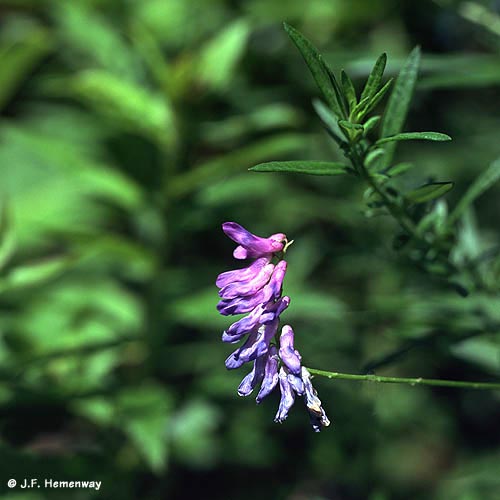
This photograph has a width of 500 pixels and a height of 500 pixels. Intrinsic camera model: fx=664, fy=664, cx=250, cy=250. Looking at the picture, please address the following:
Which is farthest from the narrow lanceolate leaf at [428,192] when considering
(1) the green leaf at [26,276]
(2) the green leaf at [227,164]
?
(1) the green leaf at [26,276]

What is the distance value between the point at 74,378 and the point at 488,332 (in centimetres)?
109

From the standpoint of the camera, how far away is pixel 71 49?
9.29ft

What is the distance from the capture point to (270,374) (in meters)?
1.05

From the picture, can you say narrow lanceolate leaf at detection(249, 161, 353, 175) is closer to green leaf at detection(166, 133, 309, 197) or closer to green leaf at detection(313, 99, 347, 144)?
green leaf at detection(313, 99, 347, 144)

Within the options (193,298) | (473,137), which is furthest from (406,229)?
(473,137)

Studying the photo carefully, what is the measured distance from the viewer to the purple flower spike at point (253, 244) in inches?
40.1

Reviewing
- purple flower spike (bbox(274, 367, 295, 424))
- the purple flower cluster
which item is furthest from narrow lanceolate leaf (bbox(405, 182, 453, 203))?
purple flower spike (bbox(274, 367, 295, 424))

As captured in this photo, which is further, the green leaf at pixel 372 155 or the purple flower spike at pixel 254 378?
the green leaf at pixel 372 155

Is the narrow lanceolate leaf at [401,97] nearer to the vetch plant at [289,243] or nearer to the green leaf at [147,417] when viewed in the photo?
the vetch plant at [289,243]

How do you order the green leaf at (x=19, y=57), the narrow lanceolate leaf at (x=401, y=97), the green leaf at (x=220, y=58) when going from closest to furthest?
the narrow lanceolate leaf at (x=401, y=97), the green leaf at (x=220, y=58), the green leaf at (x=19, y=57)

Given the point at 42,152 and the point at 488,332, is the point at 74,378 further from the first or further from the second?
the point at 488,332

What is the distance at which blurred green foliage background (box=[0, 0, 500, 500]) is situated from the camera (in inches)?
69.1

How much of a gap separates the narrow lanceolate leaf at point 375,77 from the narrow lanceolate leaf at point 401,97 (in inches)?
6.0

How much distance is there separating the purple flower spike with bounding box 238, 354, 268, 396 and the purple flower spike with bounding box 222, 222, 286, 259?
0.16 metres
